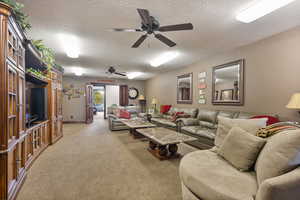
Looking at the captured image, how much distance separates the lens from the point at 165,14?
2.17 m

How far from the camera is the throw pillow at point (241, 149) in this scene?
4.63 feet

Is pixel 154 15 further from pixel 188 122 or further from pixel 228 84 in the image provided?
pixel 188 122

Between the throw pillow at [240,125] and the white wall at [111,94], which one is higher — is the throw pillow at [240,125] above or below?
below

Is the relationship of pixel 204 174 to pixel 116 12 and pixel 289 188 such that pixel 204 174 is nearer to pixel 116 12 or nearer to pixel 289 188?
pixel 289 188

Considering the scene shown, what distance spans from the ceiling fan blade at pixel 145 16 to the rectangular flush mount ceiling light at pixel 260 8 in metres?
1.38

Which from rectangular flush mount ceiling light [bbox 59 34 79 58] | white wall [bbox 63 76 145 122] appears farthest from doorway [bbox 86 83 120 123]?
rectangular flush mount ceiling light [bbox 59 34 79 58]

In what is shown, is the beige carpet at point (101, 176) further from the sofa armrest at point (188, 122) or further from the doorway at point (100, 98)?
the doorway at point (100, 98)

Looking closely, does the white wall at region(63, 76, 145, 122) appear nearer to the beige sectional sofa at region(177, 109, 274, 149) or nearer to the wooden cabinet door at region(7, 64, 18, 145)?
the beige sectional sofa at region(177, 109, 274, 149)

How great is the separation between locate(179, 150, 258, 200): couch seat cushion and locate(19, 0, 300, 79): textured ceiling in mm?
2045

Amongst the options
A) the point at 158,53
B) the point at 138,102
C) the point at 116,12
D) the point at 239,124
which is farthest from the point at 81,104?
the point at 239,124

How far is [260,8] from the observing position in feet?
6.30

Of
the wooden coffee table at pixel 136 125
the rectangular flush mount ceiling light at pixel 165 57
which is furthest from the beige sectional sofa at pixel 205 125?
the rectangular flush mount ceiling light at pixel 165 57

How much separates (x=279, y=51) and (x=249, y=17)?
1317 millimetres

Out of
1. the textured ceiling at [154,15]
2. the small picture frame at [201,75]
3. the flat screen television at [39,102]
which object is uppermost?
the textured ceiling at [154,15]
